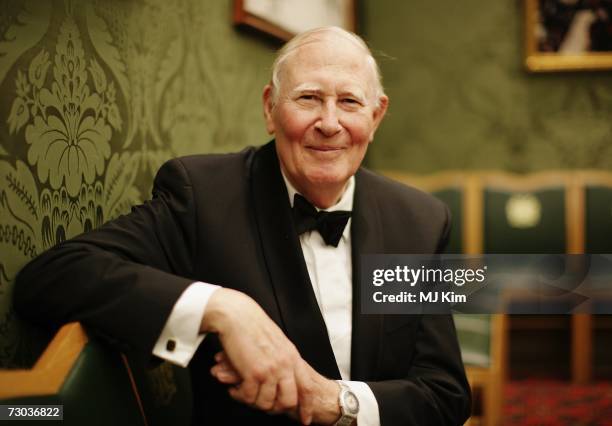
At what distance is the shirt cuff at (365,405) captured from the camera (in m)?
1.27

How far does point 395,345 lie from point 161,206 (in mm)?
618

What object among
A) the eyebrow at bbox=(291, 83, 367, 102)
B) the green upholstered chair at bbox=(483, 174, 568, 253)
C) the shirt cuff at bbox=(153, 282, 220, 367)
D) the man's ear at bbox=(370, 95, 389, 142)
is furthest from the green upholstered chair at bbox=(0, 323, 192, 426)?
the green upholstered chair at bbox=(483, 174, 568, 253)

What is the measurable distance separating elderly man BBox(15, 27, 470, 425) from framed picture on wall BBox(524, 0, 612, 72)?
2694 mm

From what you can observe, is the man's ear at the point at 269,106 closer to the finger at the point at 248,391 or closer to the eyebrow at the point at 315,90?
the eyebrow at the point at 315,90

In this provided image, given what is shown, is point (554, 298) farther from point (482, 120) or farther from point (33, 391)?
point (33, 391)

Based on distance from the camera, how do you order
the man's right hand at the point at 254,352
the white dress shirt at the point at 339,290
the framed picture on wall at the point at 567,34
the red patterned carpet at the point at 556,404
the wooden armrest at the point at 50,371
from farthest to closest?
the framed picture on wall at the point at 567,34 < the red patterned carpet at the point at 556,404 < the white dress shirt at the point at 339,290 < the man's right hand at the point at 254,352 < the wooden armrest at the point at 50,371

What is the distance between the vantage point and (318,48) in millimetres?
1448

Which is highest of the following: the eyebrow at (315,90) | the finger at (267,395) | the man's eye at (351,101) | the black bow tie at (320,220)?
the eyebrow at (315,90)

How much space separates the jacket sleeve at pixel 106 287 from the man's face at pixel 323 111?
0.43m

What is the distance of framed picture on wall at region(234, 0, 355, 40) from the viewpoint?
2.44m

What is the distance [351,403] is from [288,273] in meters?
0.31

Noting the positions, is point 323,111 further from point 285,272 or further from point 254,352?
point 254,352

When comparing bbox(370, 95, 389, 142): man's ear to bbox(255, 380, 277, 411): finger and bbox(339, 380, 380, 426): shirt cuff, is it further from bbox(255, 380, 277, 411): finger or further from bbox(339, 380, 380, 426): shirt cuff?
bbox(255, 380, 277, 411): finger

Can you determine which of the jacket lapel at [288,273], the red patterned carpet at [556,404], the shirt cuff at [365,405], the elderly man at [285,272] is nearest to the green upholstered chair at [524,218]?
the red patterned carpet at [556,404]
